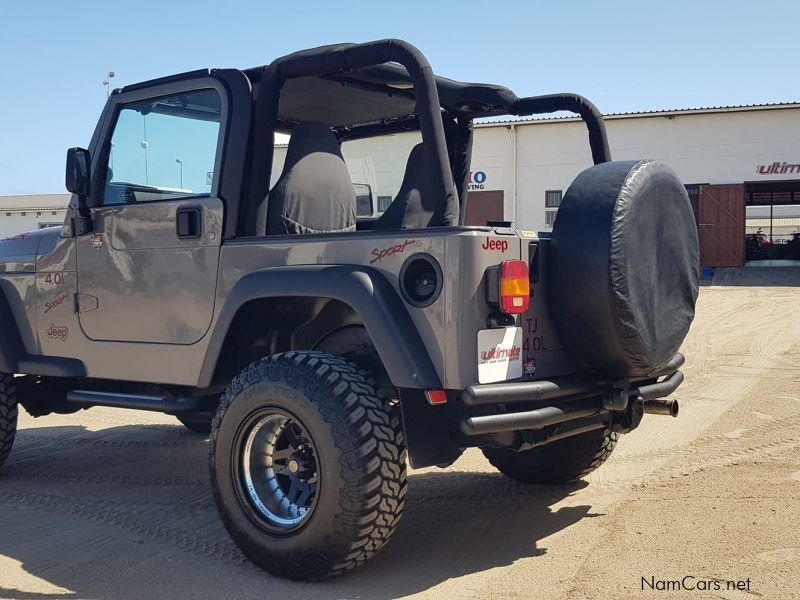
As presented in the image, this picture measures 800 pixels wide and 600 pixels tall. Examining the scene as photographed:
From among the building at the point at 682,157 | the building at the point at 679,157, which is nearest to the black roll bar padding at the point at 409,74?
the building at the point at 679,157

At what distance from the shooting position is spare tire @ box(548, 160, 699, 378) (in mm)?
3398

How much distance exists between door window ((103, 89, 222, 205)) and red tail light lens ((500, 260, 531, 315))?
1.74 m

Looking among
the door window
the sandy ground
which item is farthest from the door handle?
the sandy ground

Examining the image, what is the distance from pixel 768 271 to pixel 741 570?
2182 centimetres

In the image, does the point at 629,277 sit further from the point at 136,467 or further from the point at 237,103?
the point at 136,467

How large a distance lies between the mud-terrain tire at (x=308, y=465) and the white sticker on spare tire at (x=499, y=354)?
44 centimetres

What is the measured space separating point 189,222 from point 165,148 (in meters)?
0.60

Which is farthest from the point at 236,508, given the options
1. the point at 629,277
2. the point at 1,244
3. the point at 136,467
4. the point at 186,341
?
the point at 1,244

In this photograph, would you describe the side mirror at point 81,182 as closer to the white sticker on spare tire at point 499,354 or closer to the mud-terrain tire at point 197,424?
the mud-terrain tire at point 197,424

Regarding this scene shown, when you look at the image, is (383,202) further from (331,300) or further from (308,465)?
(308,465)

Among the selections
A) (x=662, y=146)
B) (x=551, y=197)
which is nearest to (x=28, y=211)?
(x=551, y=197)

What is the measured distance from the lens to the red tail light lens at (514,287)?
10.8 feet

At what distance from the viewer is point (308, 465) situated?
3.51 meters

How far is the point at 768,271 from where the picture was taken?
75.9 feet
